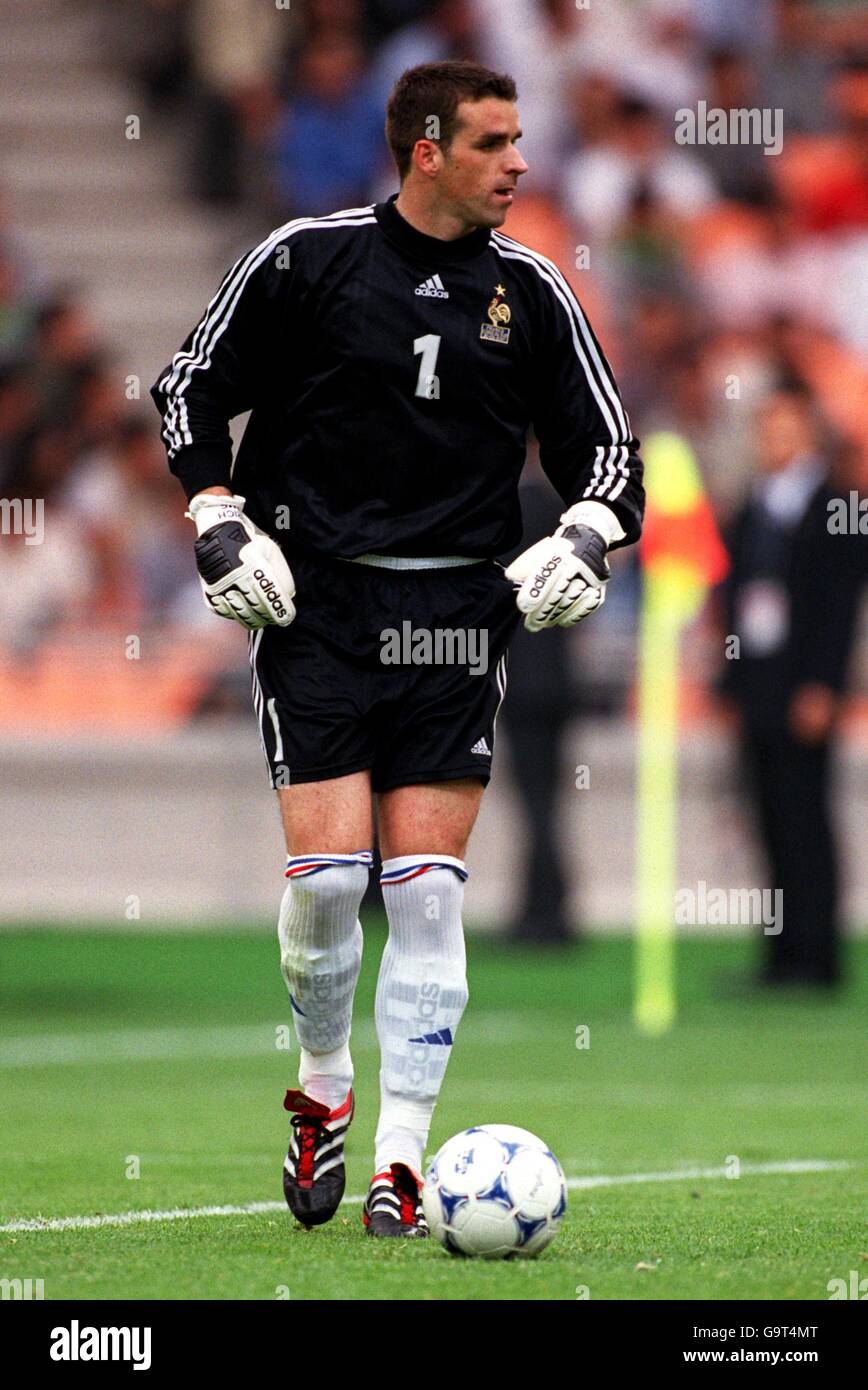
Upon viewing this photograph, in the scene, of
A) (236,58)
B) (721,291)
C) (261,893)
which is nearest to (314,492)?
(261,893)

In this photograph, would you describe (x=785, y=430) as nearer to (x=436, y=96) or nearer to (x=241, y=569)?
(x=436, y=96)

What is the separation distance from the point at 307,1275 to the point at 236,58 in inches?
624

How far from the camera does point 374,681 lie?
5719 mm

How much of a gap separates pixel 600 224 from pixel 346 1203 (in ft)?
39.2

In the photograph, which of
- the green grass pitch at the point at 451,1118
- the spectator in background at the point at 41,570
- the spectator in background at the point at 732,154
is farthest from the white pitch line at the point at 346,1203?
the spectator in background at the point at 732,154

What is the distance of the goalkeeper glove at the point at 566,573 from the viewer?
570 centimetres

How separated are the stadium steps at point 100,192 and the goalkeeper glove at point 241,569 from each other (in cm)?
1301

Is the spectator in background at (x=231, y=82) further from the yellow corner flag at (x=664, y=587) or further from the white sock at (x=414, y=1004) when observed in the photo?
the white sock at (x=414, y=1004)

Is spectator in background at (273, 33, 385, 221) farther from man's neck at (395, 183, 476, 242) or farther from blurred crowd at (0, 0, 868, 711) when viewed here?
man's neck at (395, 183, 476, 242)

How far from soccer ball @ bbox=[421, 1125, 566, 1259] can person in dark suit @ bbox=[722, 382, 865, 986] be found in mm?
7352

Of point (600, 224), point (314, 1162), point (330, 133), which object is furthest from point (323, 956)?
point (330, 133)

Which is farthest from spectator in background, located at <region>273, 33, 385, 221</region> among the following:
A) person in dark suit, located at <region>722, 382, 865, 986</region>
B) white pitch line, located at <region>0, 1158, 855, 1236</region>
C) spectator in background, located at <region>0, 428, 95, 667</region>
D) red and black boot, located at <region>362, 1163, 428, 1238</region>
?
red and black boot, located at <region>362, 1163, 428, 1238</region>
